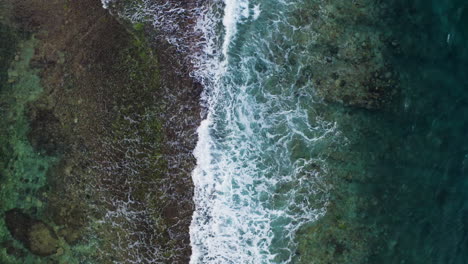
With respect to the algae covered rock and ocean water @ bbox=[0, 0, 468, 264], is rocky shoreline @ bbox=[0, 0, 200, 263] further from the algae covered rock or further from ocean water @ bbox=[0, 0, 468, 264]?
ocean water @ bbox=[0, 0, 468, 264]

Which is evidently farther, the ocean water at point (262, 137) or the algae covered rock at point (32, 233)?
the algae covered rock at point (32, 233)

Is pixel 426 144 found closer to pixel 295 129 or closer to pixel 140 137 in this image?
pixel 295 129

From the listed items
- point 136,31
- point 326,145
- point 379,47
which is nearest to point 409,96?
point 379,47

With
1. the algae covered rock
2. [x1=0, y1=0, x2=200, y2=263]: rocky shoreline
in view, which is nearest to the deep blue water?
[x1=0, y1=0, x2=200, y2=263]: rocky shoreline

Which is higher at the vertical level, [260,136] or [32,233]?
[260,136]

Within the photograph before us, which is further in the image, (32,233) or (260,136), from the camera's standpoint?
(32,233)

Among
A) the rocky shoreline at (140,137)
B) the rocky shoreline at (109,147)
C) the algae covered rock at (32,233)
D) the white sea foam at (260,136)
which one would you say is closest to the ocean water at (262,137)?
the white sea foam at (260,136)

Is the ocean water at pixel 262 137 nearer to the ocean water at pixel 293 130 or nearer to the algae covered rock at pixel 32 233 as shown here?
the ocean water at pixel 293 130

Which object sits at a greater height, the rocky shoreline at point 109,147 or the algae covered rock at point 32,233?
the rocky shoreline at point 109,147

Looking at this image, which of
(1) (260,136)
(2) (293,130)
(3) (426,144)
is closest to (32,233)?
(1) (260,136)
